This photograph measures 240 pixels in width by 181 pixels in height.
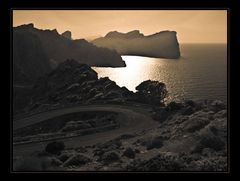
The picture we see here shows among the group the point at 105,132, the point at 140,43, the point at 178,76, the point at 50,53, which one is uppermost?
the point at 140,43

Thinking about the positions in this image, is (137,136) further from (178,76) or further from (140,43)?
(178,76)

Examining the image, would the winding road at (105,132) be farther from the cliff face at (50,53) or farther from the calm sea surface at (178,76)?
the cliff face at (50,53)

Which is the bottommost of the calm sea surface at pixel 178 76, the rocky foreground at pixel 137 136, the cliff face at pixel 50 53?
the rocky foreground at pixel 137 136

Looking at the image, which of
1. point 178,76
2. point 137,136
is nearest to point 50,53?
point 178,76

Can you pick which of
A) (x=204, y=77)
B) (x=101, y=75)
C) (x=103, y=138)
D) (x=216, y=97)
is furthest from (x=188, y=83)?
(x=103, y=138)

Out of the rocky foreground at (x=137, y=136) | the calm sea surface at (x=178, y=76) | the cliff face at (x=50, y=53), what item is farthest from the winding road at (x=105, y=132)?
the cliff face at (x=50, y=53)

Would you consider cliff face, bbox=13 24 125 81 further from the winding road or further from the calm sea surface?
the winding road
